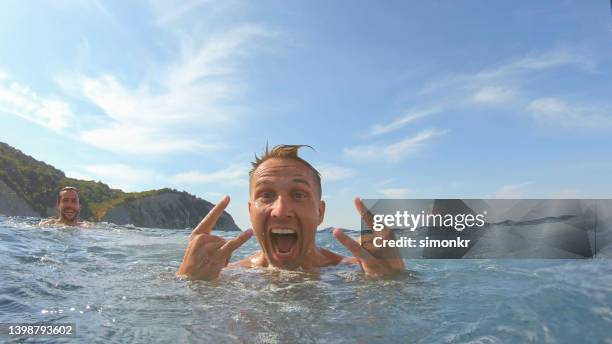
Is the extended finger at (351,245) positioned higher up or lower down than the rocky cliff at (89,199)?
lower down

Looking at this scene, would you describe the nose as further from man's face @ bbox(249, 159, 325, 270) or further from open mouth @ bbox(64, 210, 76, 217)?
open mouth @ bbox(64, 210, 76, 217)

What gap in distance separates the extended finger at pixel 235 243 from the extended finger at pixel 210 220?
0.36m

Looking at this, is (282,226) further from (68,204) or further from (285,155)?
(68,204)

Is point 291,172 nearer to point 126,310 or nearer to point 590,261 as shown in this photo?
point 126,310

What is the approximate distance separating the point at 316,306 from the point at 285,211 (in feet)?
4.12

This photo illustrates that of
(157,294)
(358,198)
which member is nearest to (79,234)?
(157,294)

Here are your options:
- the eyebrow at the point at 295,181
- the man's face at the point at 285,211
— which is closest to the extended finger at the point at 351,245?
the man's face at the point at 285,211

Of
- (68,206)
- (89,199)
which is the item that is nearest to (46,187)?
(89,199)

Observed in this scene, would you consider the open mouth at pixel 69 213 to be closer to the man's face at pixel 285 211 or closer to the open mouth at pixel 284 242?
the man's face at pixel 285 211

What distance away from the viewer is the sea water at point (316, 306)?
2.79 metres

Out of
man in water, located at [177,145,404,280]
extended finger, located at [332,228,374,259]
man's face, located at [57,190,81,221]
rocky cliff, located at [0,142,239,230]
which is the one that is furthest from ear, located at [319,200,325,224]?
rocky cliff, located at [0,142,239,230]

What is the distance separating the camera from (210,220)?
14.3ft

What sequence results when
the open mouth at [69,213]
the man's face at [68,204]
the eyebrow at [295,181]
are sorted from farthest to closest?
the open mouth at [69,213] < the man's face at [68,204] < the eyebrow at [295,181]

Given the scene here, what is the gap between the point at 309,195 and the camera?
470 cm
